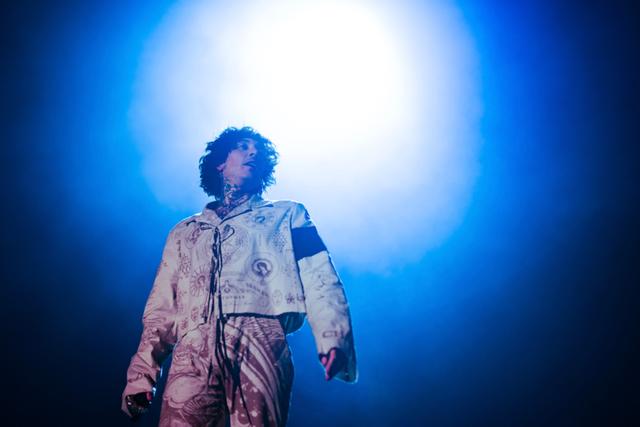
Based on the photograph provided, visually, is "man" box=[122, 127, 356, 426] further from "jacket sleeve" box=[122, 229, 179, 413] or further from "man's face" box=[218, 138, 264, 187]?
"man's face" box=[218, 138, 264, 187]

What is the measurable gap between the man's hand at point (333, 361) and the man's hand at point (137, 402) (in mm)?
757

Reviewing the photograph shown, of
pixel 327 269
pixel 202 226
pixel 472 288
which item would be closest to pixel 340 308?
pixel 327 269

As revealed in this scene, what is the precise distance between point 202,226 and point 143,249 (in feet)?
8.00

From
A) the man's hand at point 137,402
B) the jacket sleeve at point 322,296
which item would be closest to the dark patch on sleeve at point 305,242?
the jacket sleeve at point 322,296

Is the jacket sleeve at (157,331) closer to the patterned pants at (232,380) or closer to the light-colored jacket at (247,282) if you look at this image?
the light-colored jacket at (247,282)

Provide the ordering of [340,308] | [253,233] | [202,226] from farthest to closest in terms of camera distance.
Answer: [202,226], [253,233], [340,308]

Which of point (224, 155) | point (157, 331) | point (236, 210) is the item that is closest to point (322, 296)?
point (236, 210)

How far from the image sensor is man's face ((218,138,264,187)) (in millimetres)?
2172

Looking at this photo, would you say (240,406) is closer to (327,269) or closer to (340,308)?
(340,308)

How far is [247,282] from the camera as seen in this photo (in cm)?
166

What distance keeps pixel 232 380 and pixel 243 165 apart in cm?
116

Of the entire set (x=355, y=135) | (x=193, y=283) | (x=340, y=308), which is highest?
(x=355, y=135)

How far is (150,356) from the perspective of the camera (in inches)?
66.4

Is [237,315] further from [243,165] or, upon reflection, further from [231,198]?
[243,165]
